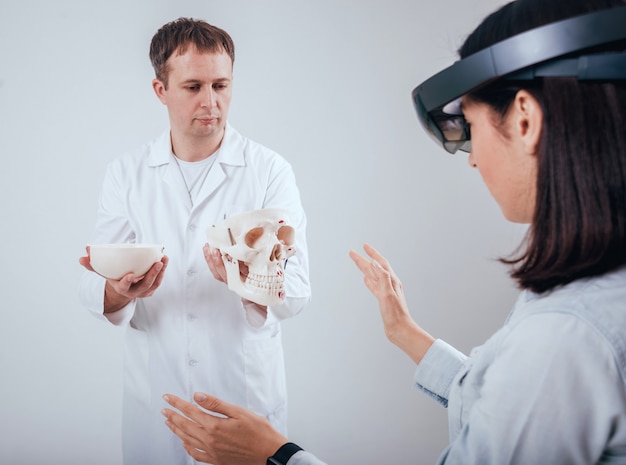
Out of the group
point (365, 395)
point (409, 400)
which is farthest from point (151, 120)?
point (409, 400)

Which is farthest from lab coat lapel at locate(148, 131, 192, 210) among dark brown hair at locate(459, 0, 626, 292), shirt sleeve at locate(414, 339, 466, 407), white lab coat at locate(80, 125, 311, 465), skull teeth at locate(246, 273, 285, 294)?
dark brown hair at locate(459, 0, 626, 292)

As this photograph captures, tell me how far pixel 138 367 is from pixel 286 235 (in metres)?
0.66

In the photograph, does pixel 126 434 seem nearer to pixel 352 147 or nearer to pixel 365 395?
pixel 365 395

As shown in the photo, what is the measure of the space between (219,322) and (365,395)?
102 cm

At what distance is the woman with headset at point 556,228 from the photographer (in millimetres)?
805

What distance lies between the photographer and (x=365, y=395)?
251 centimetres

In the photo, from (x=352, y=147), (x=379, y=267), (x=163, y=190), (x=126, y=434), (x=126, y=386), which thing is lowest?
(x=126, y=434)

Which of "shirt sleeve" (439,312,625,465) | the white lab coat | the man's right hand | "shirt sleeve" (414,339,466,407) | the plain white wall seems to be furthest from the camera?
the plain white wall

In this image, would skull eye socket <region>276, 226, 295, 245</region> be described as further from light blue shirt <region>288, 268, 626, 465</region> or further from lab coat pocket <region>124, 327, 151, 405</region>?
light blue shirt <region>288, 268, 626, 465</region>

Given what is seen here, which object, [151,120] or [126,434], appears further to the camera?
[151,120]

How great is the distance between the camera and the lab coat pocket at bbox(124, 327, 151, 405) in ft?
5.83

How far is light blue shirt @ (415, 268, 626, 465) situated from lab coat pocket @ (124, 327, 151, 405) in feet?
3.87

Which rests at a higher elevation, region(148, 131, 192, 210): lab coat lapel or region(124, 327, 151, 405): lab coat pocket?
region(148, 131, 192, 210): lab coat lapel

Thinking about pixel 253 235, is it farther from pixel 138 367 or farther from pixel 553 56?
pixel 553 56
